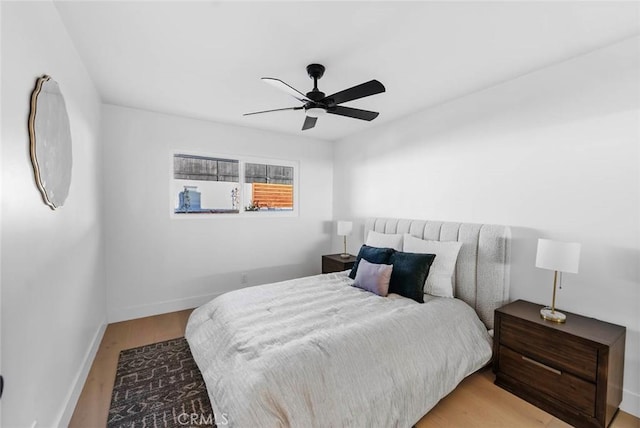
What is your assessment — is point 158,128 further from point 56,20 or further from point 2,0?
point 2,0

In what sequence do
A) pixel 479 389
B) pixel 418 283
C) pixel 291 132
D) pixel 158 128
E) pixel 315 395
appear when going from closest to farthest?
pixel 315 395 → pixel 479 389 → pixel 418 283 → pixel 158 128 → pixel 291 132

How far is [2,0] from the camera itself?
1.10m

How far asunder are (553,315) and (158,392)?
3.00 m

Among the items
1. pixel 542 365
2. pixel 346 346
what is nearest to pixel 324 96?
pixel 346 346

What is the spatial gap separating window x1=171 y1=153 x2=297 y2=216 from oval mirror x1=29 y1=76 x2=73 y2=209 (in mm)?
1877

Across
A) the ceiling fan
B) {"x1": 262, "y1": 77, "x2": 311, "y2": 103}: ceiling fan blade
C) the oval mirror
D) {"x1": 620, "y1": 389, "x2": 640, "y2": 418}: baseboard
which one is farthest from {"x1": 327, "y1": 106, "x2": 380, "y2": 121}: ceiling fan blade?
{"x1": 620, "y1": 389, "x2": 640, "y2": 418}: baseboard

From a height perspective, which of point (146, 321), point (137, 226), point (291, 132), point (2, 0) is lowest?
point (146, 321)

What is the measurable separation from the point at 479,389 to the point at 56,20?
389 cm

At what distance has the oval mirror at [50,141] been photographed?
4.43 ft

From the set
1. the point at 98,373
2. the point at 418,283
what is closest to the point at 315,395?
the point at 418,283

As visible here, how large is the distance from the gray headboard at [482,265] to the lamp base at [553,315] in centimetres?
39

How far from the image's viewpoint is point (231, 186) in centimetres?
407

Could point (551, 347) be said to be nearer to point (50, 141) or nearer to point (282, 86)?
point (282, 86)

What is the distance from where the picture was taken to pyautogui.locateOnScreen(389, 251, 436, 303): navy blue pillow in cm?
249
